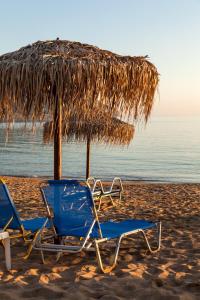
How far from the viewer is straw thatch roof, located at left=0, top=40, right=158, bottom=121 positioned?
190 inches

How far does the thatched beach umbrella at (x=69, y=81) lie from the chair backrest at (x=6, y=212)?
1.19 metres

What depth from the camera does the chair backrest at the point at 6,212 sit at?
4.08 metres

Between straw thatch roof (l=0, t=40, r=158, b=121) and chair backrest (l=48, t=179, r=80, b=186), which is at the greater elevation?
straw thatch roof (l=0, t=40, r=158, b=121)

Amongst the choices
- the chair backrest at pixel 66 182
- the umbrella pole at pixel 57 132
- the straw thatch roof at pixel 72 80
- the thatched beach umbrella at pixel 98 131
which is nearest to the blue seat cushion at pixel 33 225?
the chair backrest at pixel 66 182

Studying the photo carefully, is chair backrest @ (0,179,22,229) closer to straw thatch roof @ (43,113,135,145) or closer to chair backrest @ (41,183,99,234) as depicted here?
chair backrest @ (41,183,99,234)

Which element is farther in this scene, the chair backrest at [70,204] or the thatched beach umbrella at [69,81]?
the thatched beach umbrella at [69,81]

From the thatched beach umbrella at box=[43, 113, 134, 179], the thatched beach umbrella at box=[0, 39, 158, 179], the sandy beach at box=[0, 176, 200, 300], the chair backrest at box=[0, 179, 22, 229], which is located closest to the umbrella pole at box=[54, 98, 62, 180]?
the thatched beach umbrella at box=[0, 39, 158, 179]

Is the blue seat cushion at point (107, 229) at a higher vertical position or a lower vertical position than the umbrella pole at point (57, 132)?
lower

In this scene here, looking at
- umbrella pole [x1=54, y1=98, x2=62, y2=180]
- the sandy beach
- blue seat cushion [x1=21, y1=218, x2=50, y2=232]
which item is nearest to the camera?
the sandy beach

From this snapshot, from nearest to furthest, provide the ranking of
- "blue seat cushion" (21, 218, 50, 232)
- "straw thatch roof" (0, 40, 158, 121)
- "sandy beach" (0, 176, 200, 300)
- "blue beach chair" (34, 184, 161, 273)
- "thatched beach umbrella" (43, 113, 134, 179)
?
"sandy beach" (0, 176, 200, 300) < "blue beach chair" (34, 184, 161, 273) < "blue seat cushion" (21, 218, 50, 232) < "straw thatch roof" (0, 40, 158, 121) < "thatched beach umbrella" (43, 113, 134, 179)

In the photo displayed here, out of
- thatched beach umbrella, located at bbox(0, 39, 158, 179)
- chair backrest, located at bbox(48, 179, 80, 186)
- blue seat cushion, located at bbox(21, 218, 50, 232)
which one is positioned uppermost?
thatched beach umbrella, located at bbox(0, 39, 158, 179)

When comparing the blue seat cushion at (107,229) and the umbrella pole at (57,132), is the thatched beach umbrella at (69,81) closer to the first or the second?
the umbrella pole at (57,132)

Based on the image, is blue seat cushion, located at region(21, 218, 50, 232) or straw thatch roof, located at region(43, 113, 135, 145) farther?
straw thatch roof, located at region(43, 113, 135, 145)

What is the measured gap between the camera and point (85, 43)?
214 inches
